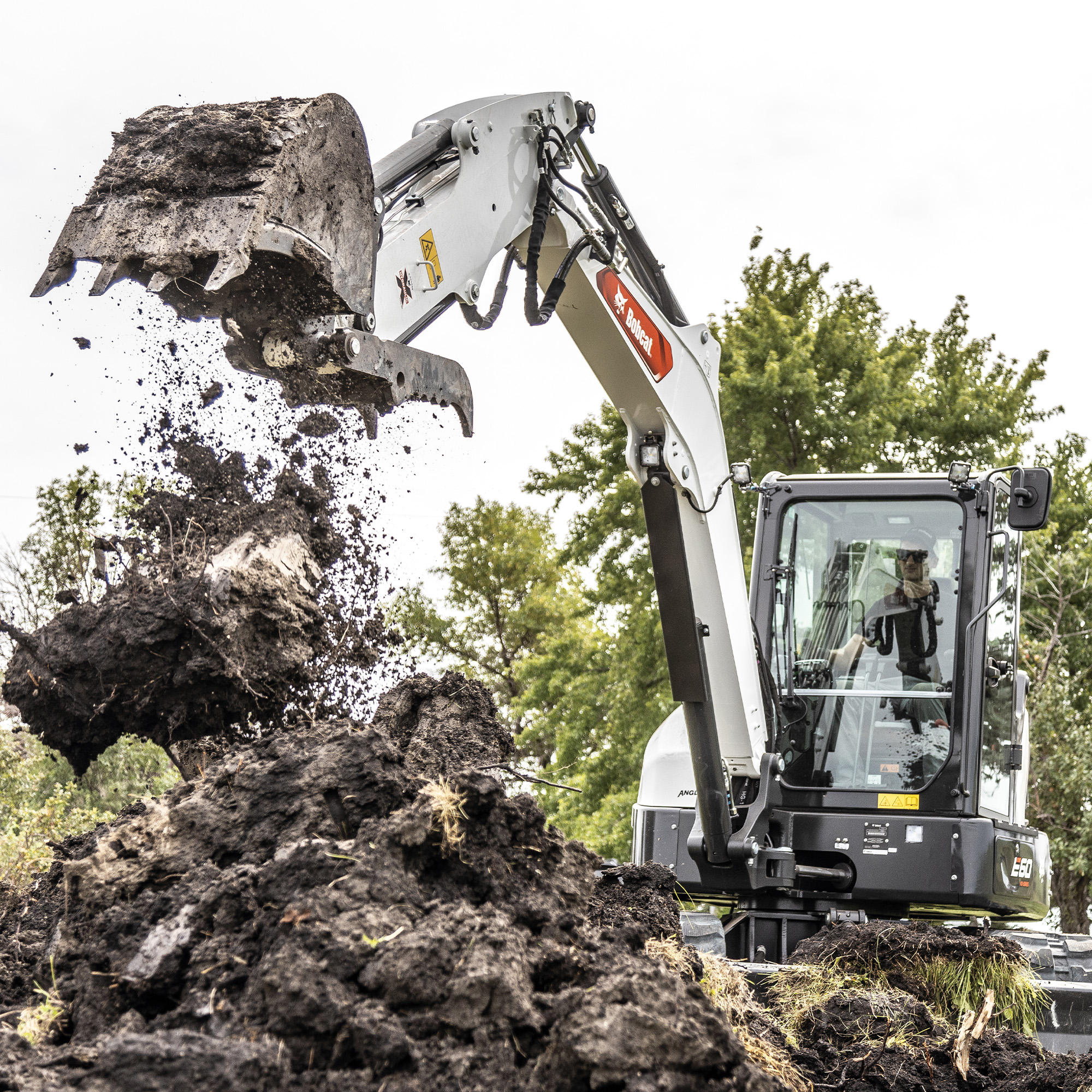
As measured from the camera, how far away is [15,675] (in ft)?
13.6

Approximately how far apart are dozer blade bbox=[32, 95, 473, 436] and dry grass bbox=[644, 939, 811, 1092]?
1953 millimetres

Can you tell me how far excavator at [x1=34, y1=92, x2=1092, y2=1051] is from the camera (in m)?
3.47

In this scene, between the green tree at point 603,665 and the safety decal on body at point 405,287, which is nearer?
the safety decal on body at point 405,287

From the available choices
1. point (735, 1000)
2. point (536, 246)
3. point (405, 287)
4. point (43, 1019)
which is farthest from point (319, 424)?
point (735, 1000)

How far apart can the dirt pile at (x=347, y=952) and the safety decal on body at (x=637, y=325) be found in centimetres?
239

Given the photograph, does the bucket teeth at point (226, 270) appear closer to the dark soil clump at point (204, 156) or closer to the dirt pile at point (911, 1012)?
the dark soil clump at point (204, 156)

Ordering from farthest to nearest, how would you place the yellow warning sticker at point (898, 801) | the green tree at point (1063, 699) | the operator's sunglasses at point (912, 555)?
the green tree at point (1063, 699) → the operator's sunglasses at point (912, 555) → the yellow warning sticker at point (898, 801)

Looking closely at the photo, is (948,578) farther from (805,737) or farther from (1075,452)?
(1075,452)

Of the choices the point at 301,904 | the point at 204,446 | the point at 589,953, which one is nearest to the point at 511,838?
the point at 589,953

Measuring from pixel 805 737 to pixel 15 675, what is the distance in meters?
3.99

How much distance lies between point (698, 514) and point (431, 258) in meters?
2.13

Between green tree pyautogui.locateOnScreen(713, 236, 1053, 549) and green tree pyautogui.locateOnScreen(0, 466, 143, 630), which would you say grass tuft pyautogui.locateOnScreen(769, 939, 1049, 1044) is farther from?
green tree pyautogui.locateOnScreen(713, 236, 1053, 549)

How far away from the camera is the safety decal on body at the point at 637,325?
5145mm

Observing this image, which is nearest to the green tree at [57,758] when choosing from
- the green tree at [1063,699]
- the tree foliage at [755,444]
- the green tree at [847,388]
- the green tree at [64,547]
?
the green tree at [64,547]
